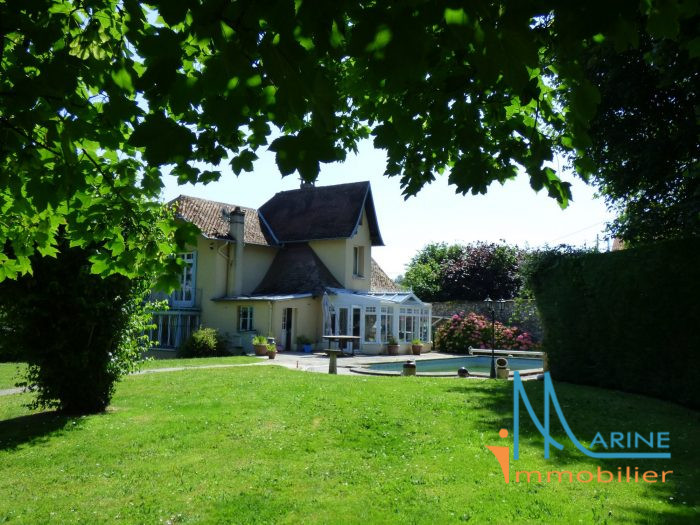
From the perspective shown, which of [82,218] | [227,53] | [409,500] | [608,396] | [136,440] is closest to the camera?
[227,53]

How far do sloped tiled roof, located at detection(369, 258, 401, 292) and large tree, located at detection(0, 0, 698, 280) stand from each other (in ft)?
91.0

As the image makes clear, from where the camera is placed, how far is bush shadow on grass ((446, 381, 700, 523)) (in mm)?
5406

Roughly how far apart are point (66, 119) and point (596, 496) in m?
5.70

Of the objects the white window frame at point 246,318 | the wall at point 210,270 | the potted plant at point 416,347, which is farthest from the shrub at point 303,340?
the potted plant at point 416,347

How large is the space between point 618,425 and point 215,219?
24115 millimetres

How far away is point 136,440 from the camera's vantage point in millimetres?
7984

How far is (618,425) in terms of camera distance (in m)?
8.45

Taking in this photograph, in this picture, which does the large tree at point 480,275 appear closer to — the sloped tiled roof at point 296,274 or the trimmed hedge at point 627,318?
the sloped tiled roof at point 296,274

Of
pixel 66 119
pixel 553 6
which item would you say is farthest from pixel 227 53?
pixel 66 119

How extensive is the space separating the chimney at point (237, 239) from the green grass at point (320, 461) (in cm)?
1724

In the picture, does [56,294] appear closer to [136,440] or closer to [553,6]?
[136,440]

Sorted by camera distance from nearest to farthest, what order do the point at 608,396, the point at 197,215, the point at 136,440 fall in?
the point at 136,440 < the point at 608,396 < the point at 197,215

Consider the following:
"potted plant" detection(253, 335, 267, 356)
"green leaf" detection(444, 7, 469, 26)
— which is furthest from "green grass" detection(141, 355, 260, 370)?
"green leaf" detection(444, 7, 469, 26)

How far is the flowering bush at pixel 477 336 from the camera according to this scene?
2922 centimetres
